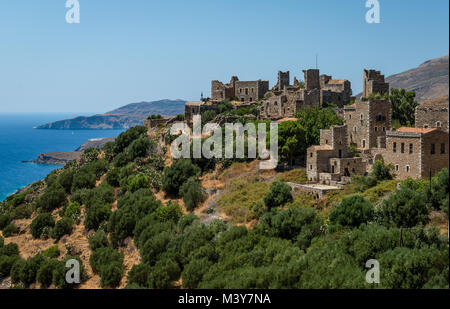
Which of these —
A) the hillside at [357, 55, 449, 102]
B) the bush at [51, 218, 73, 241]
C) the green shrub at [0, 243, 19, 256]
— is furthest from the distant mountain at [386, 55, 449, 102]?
the green shrub at [0, 243, 19, 256]

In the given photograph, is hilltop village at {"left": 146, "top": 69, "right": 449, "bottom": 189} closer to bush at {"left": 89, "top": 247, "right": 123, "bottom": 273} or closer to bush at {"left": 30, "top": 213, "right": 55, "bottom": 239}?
bush at {"left": 89, "top": 247, "right": 123, "bottom": 273}

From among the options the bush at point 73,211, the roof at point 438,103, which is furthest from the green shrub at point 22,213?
the roof at point 438,103

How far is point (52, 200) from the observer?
5672 cm

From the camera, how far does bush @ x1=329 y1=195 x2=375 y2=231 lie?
3062cm

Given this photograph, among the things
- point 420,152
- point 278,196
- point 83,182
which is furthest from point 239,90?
point 420,152

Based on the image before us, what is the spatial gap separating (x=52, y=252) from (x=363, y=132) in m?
30.9

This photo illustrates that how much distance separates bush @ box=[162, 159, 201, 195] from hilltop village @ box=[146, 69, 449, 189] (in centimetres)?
1095

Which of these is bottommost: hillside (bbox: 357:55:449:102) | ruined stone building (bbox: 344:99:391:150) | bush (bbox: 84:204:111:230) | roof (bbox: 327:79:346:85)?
bush (bbox: 84:204:111:230)

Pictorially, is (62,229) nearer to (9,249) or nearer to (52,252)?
(52,252)

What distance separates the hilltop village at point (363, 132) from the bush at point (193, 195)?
10.4 m

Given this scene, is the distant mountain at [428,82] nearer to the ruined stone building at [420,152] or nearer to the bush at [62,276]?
the ruined stone building at [420,152]

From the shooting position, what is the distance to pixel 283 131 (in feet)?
151

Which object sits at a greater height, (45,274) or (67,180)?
(67,180)

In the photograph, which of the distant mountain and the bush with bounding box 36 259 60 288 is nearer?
the bush with bounding box 36 259 60 288
